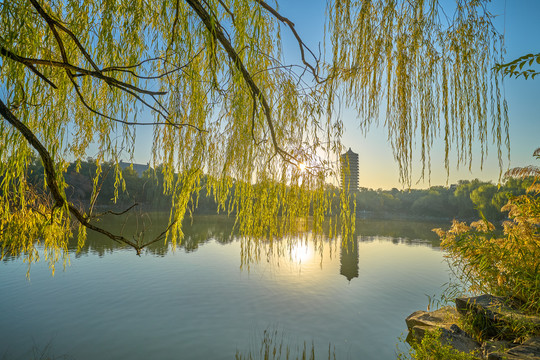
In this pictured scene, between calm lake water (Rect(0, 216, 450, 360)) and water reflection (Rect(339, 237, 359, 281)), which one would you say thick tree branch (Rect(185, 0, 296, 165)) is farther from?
water reflection (Rect(339, 237, 359, 281))

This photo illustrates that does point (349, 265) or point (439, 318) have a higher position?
point (439, 318)

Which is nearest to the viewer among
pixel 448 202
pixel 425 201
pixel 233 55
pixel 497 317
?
pixel 233 55

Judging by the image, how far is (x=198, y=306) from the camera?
6613mm

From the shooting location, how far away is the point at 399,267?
1073 cm

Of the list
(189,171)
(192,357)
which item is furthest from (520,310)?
(192,357)

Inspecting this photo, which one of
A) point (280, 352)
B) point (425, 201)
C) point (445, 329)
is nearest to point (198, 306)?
point (280, 352)

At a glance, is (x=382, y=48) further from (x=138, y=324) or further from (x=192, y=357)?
(x=138, y=324)

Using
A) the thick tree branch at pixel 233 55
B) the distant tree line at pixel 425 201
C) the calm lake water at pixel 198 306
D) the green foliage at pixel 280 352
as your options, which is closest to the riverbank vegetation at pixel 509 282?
the calm lake water at pixel 198 306

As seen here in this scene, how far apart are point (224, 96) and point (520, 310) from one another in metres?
3.60

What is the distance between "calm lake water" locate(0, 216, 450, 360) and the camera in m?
4.91

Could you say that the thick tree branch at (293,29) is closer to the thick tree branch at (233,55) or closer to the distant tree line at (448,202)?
the thick tree branch at (233,55)

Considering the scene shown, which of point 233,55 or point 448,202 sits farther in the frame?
point 448,202

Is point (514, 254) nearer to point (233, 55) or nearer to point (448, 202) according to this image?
point (233, 55)

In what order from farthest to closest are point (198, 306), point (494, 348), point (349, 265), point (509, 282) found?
point (349, 265), point (198, 306), point (509, 282), point (494, 348)
